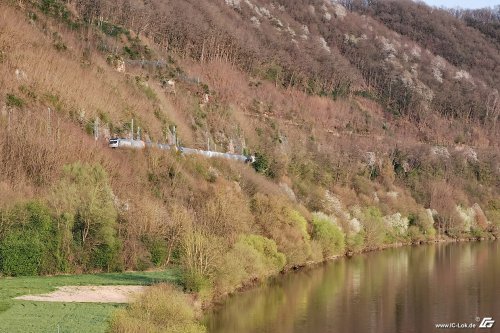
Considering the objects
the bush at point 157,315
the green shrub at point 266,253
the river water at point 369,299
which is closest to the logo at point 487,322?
the river water at point 369,299

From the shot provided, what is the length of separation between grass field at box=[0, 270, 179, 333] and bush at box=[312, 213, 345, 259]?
22.0 meters

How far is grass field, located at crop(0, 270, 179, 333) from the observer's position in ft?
88.4

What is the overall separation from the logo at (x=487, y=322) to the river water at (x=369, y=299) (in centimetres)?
26

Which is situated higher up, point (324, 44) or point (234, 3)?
point (234, 3)

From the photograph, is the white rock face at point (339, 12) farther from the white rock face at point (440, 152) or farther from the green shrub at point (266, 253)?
the green shrub at point (266, 253)

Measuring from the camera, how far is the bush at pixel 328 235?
60406 mm

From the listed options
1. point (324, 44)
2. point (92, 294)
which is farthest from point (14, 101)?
point (324, 44)

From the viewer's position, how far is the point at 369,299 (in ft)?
143

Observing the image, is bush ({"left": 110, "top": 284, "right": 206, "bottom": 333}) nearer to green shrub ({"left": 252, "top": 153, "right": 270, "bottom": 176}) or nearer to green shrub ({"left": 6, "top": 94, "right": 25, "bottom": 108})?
green shrub ({"left": 6, "top": 94, "right": 25, "bottom": 108})

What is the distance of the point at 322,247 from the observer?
6047cm

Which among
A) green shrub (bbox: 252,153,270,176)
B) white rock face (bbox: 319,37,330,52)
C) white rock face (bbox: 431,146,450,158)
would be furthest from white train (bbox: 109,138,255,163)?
white rock face (bbox: 319,37,330,52)

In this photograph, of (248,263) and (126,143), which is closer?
(248,263)

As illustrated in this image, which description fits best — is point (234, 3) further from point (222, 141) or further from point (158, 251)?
point (158, 251)

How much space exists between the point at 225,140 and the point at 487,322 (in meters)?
41.6
